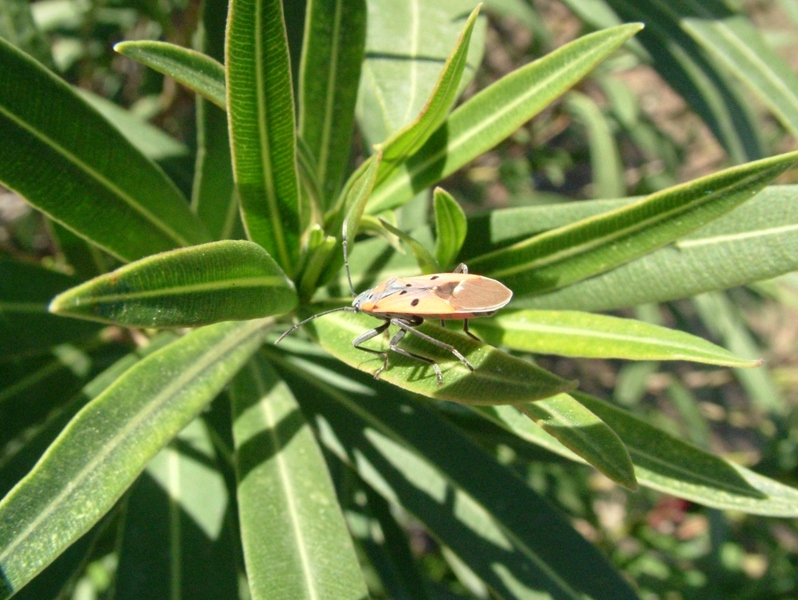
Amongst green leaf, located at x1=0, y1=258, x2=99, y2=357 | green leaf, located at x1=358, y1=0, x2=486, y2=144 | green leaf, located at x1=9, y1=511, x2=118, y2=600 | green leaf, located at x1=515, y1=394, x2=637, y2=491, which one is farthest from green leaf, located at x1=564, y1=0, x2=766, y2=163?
green leaf, located at x1=9, y1=511, x2=118, y2=600

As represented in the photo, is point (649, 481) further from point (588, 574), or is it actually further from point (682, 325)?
point (682, 325)

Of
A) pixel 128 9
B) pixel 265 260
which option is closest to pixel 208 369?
pixel 265 260

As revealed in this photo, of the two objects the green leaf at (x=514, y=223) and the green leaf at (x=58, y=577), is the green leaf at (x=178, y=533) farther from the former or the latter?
the green leaf at (x=514, y=223)

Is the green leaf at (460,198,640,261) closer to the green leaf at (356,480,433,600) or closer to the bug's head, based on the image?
the bug's head

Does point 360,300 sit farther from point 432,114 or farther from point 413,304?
point 432,114

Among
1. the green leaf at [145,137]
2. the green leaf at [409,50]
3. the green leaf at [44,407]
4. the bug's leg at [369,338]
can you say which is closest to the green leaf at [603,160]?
the green leaf at [409,50]
